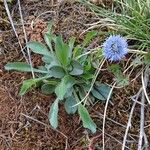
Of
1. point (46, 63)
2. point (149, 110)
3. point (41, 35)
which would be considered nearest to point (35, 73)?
point (46, 63)

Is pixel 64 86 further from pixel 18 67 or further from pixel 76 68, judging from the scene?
pixel 18 67

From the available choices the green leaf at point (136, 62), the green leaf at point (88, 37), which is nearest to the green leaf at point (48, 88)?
the green leaf at point (88, 37)

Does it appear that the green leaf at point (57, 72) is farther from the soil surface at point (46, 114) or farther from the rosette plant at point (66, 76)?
the soil surface at point (46, 114)

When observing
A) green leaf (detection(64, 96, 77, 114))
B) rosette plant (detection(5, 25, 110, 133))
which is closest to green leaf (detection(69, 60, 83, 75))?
rosette plant (detection(5, 25, 110, 133))

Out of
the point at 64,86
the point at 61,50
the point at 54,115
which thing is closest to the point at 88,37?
the point at 61,50

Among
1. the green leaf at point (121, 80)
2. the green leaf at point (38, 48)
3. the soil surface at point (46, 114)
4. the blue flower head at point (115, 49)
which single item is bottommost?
the soil surface at point (46, 114)

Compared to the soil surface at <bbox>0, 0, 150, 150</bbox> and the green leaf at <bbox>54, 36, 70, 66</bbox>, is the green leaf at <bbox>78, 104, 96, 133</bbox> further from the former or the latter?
the green leaf at <bbox>54, 36, 70, 66</bbox>
